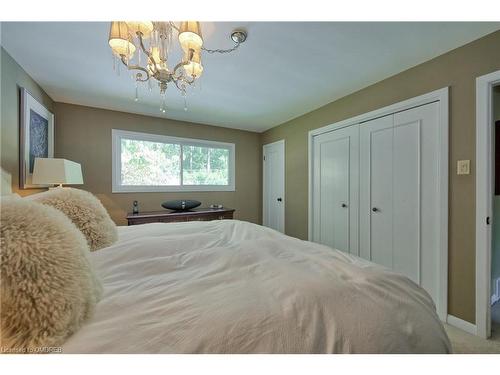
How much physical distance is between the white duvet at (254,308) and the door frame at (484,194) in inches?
46.4

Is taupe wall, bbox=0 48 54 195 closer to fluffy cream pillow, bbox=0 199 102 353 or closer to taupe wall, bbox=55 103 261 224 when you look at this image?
taupe wall, bbox=55 103 261 224

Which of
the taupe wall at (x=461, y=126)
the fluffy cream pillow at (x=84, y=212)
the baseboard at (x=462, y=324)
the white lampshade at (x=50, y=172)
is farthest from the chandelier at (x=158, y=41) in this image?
the baseboard at (x=462, y=324)

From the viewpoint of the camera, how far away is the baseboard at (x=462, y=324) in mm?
1643

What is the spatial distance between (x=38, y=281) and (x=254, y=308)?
0.58 meters

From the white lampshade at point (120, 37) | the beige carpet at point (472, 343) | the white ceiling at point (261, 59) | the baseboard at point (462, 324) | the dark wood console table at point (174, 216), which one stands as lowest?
the beige carpet at point (472, 343)

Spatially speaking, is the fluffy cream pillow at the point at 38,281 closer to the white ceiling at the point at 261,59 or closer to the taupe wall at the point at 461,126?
the white ceiling at the point at 261,59

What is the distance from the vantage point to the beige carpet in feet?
4.83

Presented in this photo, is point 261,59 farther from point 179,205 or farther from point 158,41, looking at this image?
point 179,205

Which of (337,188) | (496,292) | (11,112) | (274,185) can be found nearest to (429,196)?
(337,188)

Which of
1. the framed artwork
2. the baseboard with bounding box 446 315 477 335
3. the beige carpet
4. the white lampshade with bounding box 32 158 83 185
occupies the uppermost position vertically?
the framed artwork

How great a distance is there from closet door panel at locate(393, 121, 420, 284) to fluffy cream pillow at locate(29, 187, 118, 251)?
8.20 ft

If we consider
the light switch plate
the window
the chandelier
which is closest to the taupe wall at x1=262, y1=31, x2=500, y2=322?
the light switch plate

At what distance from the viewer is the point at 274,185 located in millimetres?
4059
